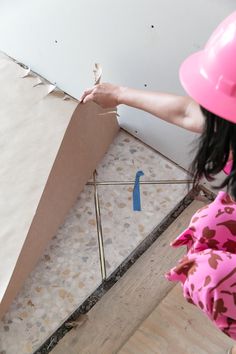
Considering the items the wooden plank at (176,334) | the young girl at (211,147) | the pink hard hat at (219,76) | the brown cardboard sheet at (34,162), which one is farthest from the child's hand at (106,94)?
the wooden plank at (176,334)

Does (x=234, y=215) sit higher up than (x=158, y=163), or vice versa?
(x=234, y=215)

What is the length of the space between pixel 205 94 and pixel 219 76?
26 mm

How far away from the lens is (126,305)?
0.90 m

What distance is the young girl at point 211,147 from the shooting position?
57 centimetres

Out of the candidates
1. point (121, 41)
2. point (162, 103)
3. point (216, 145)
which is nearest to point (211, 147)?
point (216, 145)

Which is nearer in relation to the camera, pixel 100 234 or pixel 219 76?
pixel 219 76

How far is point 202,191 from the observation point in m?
1.05

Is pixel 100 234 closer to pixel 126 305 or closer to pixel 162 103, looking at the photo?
pixel 126 305

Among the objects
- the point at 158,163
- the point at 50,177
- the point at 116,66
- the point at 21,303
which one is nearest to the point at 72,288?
the point at 21,303

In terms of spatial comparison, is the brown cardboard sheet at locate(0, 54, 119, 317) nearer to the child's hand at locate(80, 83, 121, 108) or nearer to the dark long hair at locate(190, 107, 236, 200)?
the child's hand at locate(80, 83, 121, 108)

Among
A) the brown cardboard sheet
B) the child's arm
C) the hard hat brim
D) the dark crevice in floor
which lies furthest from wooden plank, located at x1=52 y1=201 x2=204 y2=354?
the hard hat brim

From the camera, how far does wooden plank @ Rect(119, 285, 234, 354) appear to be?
85cm

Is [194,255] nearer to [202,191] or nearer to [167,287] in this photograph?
[167,287]

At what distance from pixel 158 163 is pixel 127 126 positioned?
0.11 meters
